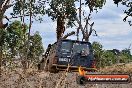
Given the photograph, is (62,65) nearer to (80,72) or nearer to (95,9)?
(80,72)

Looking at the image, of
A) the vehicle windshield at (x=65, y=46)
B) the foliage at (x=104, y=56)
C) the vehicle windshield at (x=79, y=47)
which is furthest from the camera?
the vehicle windshield at (x=65, y=46)

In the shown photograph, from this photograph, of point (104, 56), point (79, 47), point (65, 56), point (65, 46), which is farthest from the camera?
point (104, 56)

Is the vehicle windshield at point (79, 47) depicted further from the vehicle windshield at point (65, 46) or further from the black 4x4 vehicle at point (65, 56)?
the vehicle windshield at point (65, 46)

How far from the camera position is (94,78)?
2.91m

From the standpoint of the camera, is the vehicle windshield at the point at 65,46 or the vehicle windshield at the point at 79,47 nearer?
the vehicle windshield at the point at 79,47

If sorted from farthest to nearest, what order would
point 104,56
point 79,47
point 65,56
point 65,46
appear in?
point 104,56 < point 65,46 < point 65,56 < point 79,47

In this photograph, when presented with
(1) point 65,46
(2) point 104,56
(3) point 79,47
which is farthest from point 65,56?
(2) point 104,56

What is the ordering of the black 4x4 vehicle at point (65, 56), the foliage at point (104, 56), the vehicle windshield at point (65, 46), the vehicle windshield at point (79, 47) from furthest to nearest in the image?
1. the vehicle windshield at point (65, 46)
2. the black 4x4 vehicle at point (65, 56)
3. the vehicle windshield at point (79, 47)
4. the foliage at point (104, 56)

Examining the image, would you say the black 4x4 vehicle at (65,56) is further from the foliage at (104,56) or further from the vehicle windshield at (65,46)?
the foliage at (104,56)

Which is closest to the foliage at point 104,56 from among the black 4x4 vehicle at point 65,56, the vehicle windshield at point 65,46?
the black 4x4 vehicle at point 65,56

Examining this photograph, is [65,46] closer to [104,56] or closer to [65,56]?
[65,56]

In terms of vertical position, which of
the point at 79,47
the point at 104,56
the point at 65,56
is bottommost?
the point at 65,56

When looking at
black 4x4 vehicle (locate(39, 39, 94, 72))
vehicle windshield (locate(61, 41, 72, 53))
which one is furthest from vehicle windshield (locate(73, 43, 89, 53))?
vehicle windshield (locate(61, 41, 72, 53))

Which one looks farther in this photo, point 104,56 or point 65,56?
point 104,56
